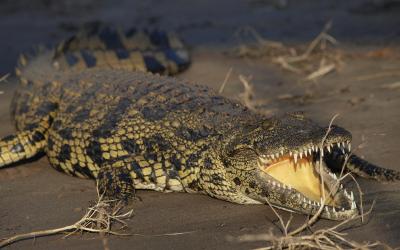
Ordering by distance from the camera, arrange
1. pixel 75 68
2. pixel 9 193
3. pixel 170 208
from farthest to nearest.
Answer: pixel 75 68 < pixel 9 193 < pixel 170 208

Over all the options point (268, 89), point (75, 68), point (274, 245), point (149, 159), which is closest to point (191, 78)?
point (268, 89)

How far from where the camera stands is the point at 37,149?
18.4 ft

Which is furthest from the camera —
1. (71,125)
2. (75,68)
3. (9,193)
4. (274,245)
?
(75,68)

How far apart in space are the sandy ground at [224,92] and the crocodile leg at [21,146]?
0.31 ft

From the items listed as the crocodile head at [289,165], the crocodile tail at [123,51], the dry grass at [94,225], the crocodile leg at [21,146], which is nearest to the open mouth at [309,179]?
the crocodile head at [289,165]

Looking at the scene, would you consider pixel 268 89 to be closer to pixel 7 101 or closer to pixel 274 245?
pixel 7 101

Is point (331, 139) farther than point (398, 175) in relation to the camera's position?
No

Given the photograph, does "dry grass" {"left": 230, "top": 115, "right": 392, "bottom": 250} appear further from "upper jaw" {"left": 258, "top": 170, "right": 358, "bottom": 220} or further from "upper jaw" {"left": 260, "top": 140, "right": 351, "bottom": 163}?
"upper jaw" {"left": 260, "top": 140, "right": 351, "bottom": 163}

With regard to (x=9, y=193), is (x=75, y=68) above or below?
above

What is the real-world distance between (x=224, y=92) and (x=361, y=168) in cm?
246

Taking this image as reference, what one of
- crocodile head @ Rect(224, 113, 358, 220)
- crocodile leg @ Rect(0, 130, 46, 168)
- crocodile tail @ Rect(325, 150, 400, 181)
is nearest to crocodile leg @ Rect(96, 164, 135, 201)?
crocodile head @ Rect(224, 113, 358, 220)

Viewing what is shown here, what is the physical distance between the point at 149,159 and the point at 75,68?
213 centimetres

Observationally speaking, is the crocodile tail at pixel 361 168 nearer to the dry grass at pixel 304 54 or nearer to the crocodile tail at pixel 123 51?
the dry grass at pixel 304 54

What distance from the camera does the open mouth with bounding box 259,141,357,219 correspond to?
4023 mm
